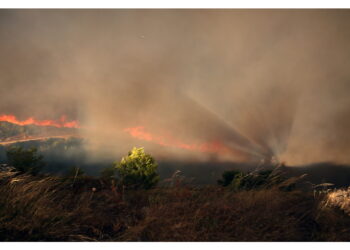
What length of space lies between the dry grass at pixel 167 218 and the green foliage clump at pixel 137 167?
4.35m

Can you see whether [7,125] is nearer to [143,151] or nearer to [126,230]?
[143,151]

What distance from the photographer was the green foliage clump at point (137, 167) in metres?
7.81

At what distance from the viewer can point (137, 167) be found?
26.6ft

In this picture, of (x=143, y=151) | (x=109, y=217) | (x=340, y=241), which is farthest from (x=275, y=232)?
(x=143, y=151)

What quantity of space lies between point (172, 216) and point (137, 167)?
546cm

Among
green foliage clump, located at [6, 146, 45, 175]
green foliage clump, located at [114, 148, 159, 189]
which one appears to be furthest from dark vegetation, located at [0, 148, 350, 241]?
green foliage clump, located at [6, 146, 45, 175]

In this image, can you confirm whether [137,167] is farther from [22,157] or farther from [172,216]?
[172,216]

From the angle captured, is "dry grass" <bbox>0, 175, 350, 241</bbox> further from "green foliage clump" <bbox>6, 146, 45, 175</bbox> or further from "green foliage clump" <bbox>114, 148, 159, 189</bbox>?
"green foliage clump" <bbox>6, 146, 45, 175</bbox>

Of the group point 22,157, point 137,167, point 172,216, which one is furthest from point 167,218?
point 22,157

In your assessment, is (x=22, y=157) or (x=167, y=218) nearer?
(x=167, y=218)

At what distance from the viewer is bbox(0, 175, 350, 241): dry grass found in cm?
259

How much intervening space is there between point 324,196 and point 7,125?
977 centimetres

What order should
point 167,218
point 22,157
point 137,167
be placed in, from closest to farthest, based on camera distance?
1. point 167,218
2. point 137,167
3. point 22,157

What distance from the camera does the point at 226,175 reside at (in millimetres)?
8023
